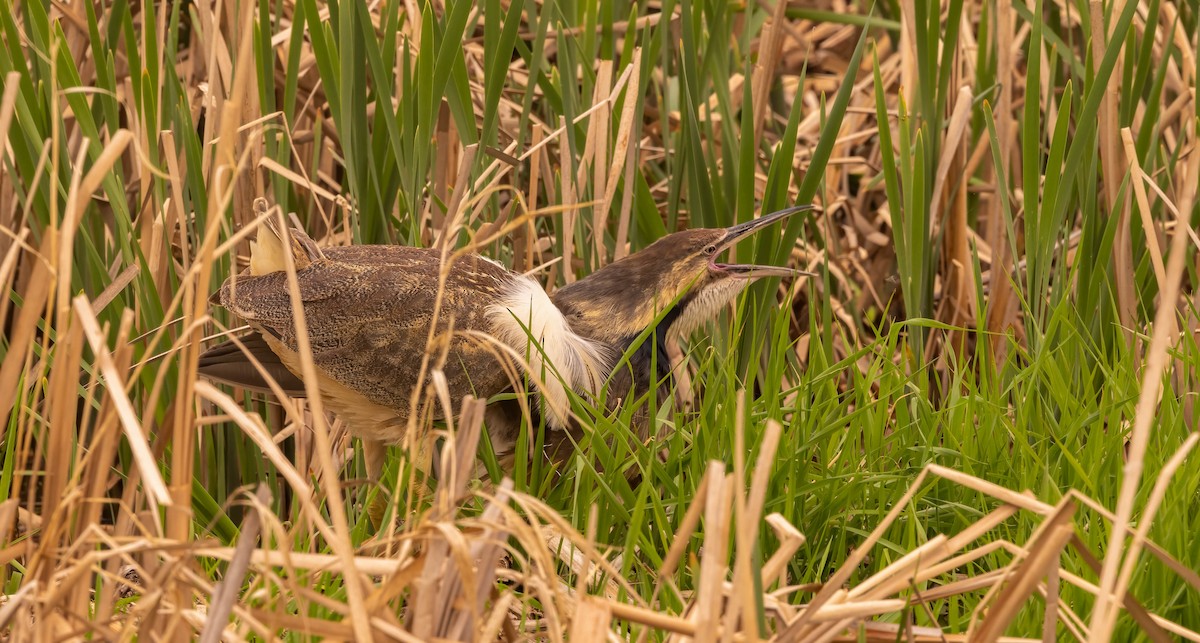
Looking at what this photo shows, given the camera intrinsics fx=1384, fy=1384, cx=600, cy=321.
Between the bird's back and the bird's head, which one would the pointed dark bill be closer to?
the bird's head

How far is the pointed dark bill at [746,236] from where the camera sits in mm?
2215

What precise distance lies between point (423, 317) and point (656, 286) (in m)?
0.42

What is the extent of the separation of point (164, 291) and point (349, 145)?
0.43m

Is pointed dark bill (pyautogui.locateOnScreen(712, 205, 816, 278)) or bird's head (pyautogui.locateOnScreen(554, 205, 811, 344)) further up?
pointed dark bill (pyautogui.locateOnScreen(712, 205, 816, 278))

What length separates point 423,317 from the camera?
7.12 feet

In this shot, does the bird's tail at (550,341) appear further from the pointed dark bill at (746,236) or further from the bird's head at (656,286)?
the pointed dark bill at (746,236)

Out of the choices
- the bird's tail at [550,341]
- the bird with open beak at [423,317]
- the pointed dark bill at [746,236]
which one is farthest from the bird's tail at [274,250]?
the pointed dark bill at [746,236]

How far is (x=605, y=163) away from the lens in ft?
7.79

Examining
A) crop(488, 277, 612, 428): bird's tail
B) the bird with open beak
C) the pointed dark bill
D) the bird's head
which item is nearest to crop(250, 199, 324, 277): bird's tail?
the bird with open beak

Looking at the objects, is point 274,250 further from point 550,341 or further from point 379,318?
point 550,341

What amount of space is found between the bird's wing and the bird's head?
238 mm

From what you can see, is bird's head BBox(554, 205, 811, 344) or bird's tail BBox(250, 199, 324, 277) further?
bird's head BBox(554, 205, 811, 344)

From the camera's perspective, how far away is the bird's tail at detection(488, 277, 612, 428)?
2199 mm

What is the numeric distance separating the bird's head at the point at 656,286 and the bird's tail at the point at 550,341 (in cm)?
4
